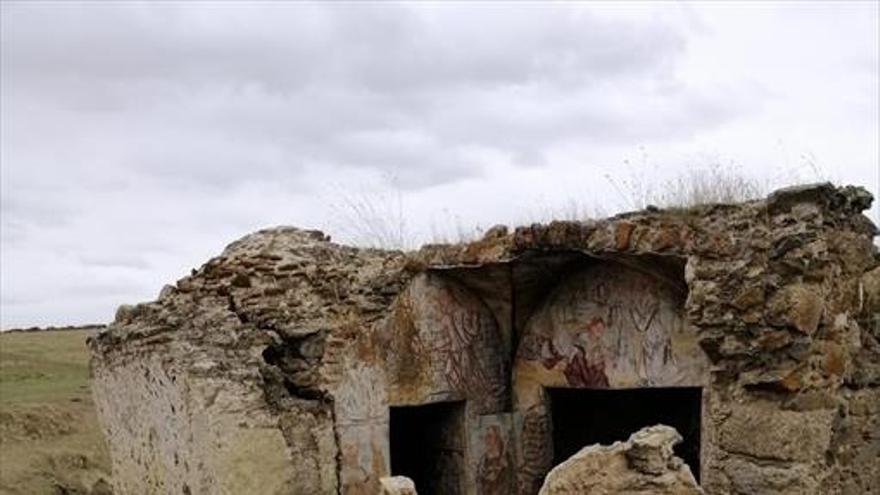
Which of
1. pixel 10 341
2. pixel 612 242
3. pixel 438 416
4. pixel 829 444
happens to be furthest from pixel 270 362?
pixel 10 341

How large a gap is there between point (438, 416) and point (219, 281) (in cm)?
201

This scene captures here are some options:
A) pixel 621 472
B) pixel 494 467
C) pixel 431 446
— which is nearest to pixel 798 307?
pixel 621 472

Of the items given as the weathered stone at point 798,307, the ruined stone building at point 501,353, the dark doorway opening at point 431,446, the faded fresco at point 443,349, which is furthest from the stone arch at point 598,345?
the weathered stone at point 798,307

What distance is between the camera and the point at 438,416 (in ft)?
26.2

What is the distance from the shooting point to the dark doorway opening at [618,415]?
850 cm

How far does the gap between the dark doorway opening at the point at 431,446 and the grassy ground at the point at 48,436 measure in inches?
365

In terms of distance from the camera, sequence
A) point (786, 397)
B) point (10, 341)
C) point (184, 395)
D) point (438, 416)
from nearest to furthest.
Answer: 1. point (786, 397)
2. point (184, 395)
3. point (438, 416)
4. point (10, 341)

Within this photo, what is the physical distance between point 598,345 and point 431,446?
1.62m

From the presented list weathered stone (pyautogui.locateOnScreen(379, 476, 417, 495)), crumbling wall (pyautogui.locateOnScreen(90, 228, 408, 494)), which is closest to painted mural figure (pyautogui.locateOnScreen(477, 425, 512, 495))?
crumbling wall (pyautogui.locateOnScreen(90, 228, 408, 494))

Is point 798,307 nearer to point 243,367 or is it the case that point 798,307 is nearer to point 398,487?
point 398,487

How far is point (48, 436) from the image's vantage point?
60.7 ft

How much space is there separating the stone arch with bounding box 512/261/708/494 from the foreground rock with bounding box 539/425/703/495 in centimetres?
182

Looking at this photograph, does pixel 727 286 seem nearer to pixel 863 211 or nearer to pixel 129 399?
pixel 863 211

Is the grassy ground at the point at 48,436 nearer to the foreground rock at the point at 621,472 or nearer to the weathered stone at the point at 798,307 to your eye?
the weathered stone at the point at 798,307
